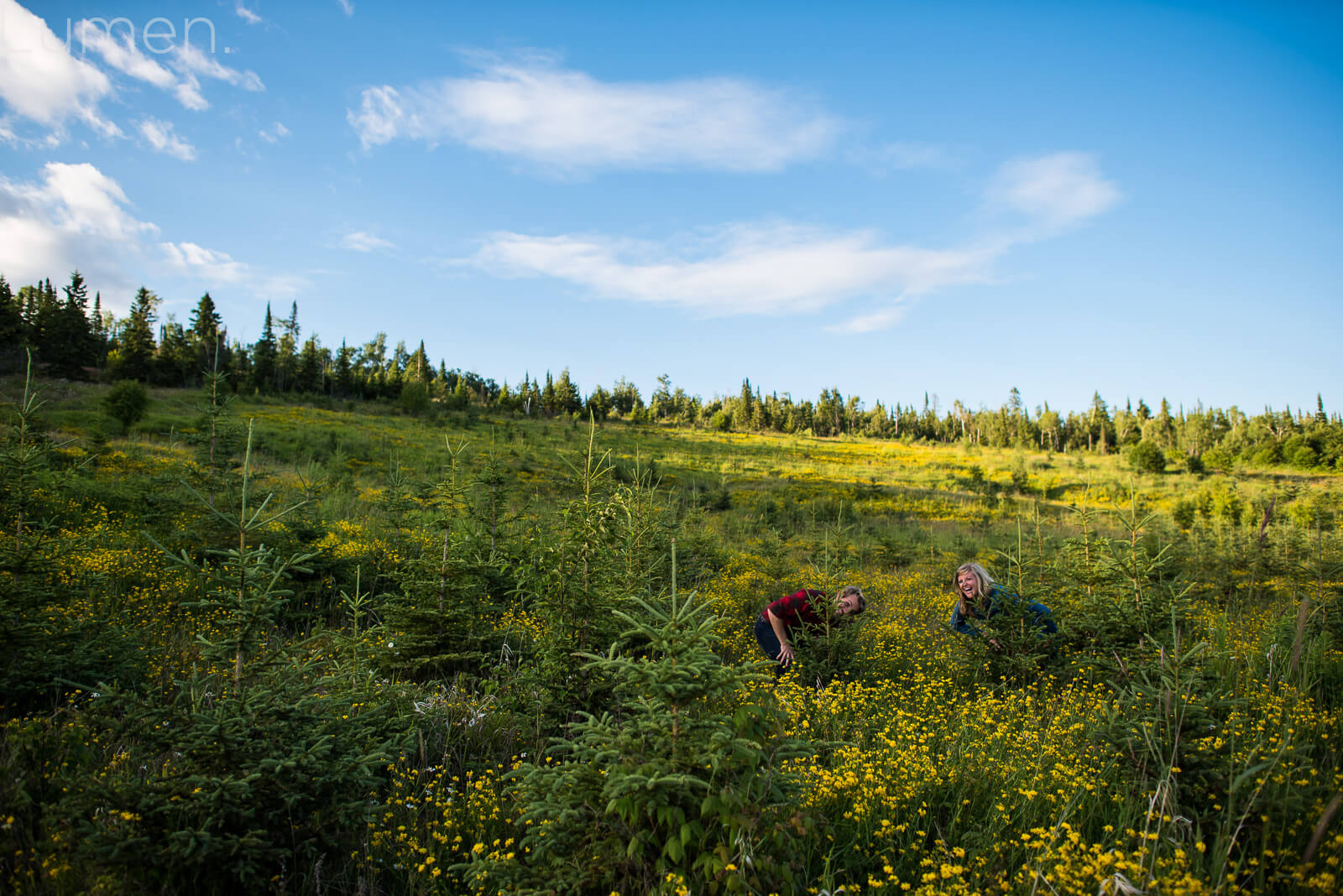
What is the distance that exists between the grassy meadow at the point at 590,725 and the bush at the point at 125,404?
17.5 m

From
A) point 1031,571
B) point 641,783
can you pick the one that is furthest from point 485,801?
point 1031,571

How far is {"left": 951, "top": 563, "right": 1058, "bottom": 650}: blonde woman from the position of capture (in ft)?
17.6

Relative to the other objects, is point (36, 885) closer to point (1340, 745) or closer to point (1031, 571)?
point (1340, 745)

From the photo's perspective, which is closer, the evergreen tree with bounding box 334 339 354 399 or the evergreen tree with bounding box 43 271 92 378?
the evergreen tree with bounding box 43 271 92 378

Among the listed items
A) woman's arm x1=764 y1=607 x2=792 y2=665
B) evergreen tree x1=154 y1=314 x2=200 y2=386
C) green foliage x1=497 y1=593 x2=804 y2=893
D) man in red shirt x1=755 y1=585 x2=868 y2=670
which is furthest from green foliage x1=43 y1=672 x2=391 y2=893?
evergreen tree x1=154 y1=314 x2=200 y2=386

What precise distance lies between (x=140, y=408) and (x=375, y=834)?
27186mm

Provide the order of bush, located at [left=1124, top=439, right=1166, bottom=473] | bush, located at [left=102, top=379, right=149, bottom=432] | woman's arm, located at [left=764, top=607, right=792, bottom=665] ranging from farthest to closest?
bush, located at [left=1124, top=439, right=1166, bottom=473] < bush, located at [left=102, top=379, right=149, bottom=432] < woman's arm, located at [left=764, top=607, right=792, bottom=665]

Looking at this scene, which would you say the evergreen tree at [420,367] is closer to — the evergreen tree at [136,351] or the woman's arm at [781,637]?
the evergreen tree at [136,351]

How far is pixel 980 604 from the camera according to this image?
224 inches

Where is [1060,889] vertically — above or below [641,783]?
below

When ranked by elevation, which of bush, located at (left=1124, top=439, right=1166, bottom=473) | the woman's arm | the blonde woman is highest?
bush, located at (left=1124, top=439, right=1166, bottom=473)

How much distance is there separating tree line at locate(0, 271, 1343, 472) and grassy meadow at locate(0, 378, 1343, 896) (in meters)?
8.97

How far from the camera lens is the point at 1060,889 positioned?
2248mm

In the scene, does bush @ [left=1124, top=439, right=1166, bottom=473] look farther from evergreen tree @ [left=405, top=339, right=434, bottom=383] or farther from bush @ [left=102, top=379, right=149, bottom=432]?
evergreen tree @ [left=405, top=339, right=434, bottom=383]
